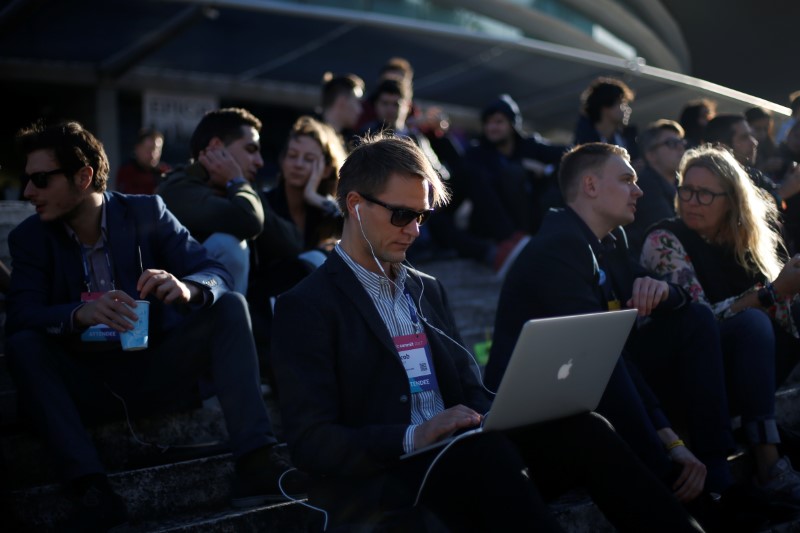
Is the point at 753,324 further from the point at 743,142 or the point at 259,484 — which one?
the point at 743,142

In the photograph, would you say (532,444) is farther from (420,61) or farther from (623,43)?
(623,43)

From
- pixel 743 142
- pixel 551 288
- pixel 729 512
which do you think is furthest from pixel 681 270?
pixel 743 142

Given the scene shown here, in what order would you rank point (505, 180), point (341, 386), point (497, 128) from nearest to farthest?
point (341, 386) < point (505, 180) < point (497, 128)

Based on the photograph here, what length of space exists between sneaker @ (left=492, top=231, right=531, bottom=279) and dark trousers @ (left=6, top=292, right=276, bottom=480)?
3.98 m

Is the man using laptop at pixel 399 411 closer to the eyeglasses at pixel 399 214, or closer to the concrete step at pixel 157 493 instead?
the eyeglasses at pixel 399 214

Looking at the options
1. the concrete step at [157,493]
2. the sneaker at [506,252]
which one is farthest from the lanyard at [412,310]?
the sneaker at [506,252]

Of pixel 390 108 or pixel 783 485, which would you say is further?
pixel 390 108

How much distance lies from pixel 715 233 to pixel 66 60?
8598 millimetres

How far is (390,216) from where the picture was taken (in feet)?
9.65

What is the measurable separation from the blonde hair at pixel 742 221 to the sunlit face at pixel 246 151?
7.34ft

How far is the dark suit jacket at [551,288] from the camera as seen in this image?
3.77 meters

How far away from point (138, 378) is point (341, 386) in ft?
4.03

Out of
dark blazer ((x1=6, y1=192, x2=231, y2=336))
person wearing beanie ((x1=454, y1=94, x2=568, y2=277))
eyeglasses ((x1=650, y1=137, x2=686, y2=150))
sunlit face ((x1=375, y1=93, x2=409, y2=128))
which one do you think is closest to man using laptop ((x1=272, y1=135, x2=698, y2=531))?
dark blazer ((x1=6, y1=192, x2=231, y2=336))

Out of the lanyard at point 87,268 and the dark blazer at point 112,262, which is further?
the lanyard at point 87,268
